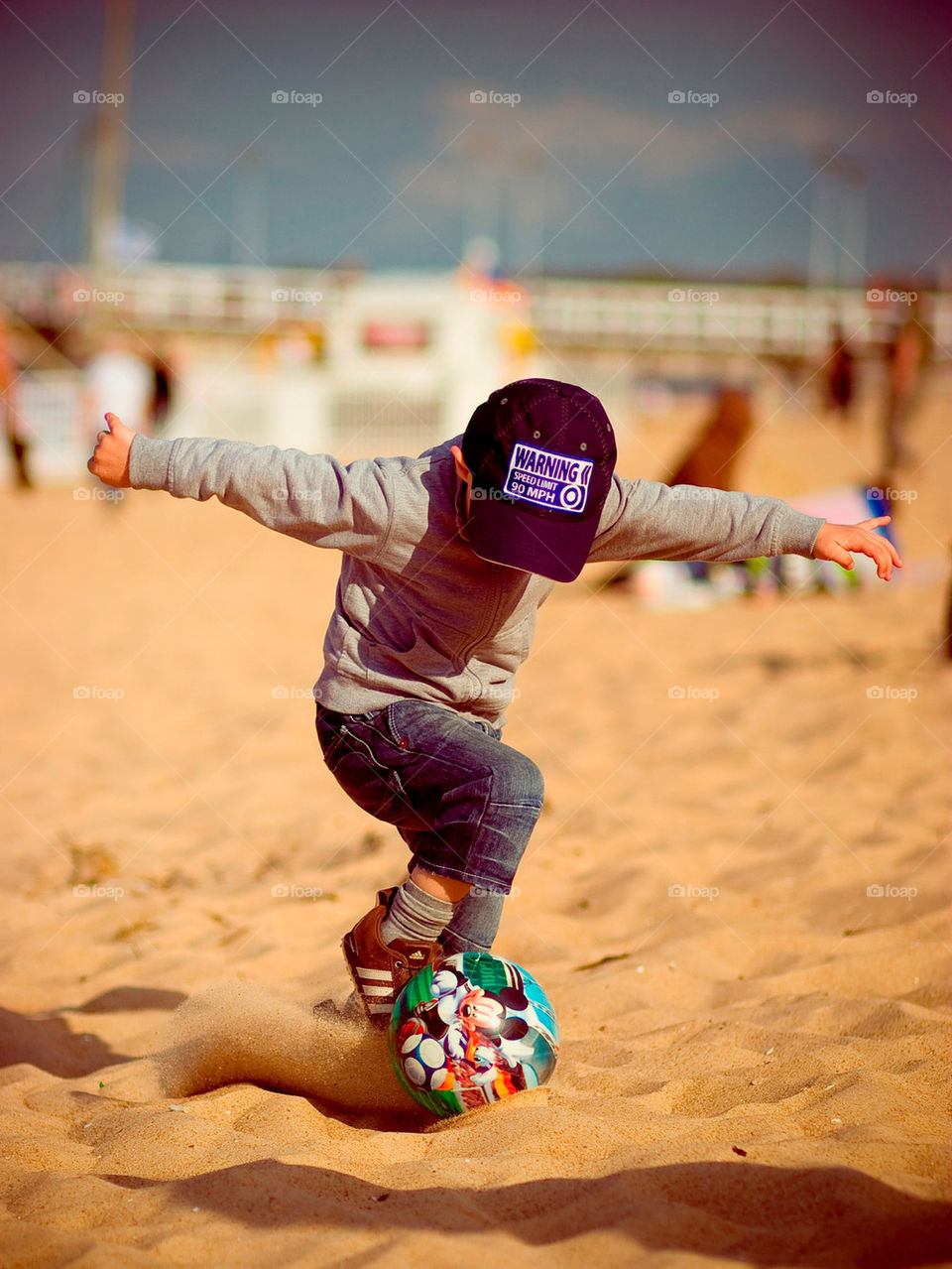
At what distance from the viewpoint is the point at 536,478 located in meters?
2.62

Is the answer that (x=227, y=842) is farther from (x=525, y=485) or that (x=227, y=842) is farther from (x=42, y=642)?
(x=42, y=642)

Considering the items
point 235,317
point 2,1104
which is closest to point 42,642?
point 2,1104

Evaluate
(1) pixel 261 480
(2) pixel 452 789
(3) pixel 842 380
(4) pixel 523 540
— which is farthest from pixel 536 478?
(3) pixel 842 380

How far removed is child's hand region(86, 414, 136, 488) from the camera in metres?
2.72

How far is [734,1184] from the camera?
2.32 meters

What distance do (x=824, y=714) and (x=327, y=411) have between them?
15082 mm

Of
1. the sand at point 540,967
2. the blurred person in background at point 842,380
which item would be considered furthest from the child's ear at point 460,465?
the blurred person in background at point 842,380

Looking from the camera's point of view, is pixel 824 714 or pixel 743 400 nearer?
pixel 824 714

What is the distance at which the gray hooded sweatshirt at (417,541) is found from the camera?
2.73m

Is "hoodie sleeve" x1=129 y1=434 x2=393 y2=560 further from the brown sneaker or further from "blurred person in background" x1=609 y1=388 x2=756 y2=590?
"blurred person in background" x1=609 y1=388 x2=756 y2=590

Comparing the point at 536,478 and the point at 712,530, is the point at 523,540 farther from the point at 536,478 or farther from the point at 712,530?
the point at 712,530

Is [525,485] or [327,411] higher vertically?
[327,411]

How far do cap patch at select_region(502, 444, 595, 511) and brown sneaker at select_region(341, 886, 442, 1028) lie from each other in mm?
1147

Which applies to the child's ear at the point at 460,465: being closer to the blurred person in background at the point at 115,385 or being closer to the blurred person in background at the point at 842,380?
the blurred person in background at the point at 115,385
